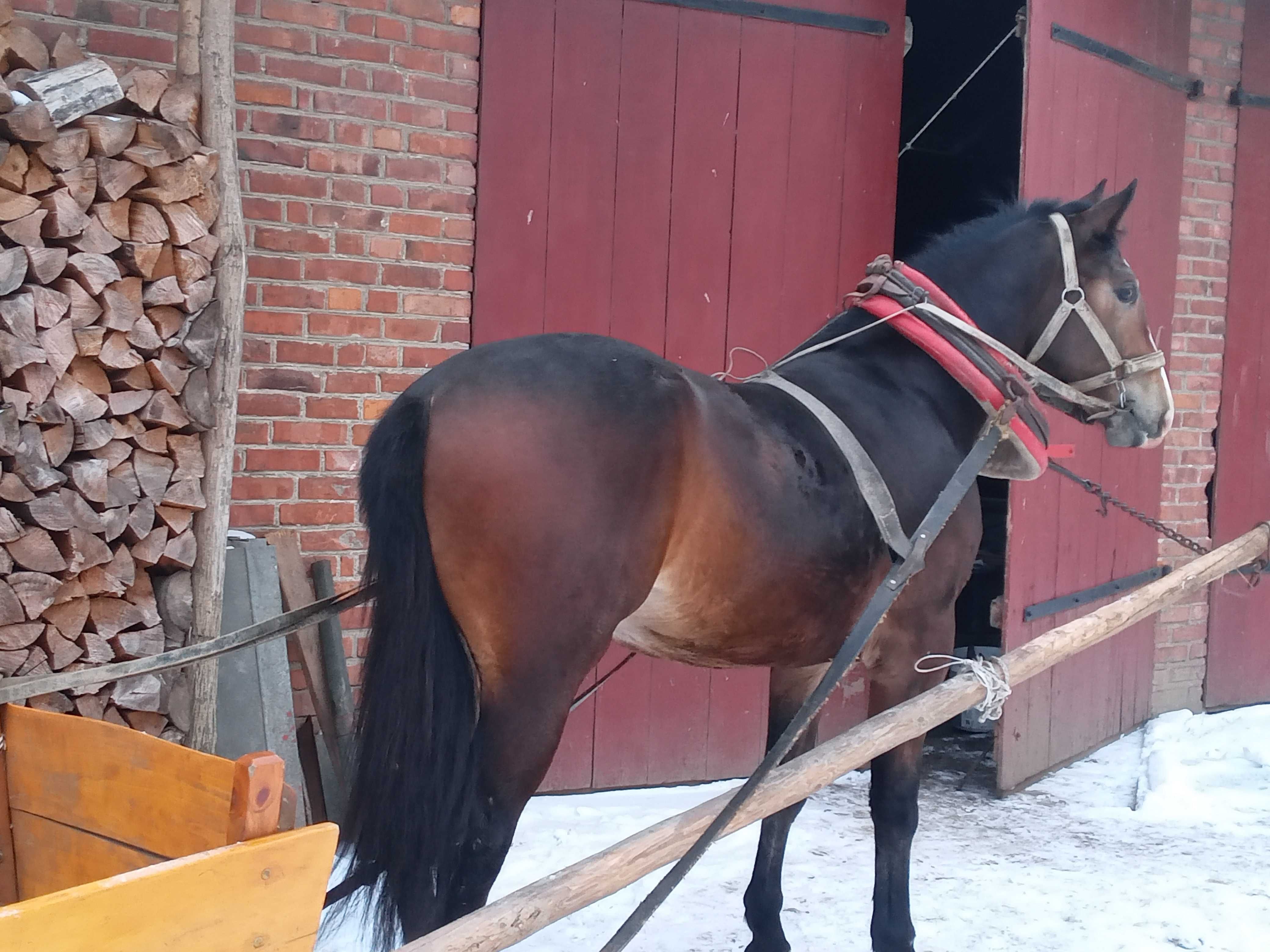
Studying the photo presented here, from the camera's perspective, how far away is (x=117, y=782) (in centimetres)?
167

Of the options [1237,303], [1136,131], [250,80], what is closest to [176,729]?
[250,80]

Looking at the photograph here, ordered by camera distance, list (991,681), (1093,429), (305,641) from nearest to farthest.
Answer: (991,681), (305,641), (1093,429)

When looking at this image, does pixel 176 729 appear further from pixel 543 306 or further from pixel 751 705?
pixel 751 705

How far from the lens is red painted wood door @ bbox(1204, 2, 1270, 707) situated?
5012mm

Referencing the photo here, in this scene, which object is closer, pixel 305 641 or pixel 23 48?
pixel 23 48

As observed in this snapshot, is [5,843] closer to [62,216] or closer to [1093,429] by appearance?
[62,216]

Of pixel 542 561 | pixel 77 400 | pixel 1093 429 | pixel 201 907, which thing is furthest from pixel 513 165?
pixel 201 907

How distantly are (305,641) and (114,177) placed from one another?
4.68 feet

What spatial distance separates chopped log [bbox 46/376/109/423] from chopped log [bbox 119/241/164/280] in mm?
308

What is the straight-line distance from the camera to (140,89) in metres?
2.61

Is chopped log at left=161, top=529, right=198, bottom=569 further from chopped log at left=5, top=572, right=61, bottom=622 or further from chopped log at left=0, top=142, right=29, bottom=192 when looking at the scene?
chopped log at left=0, top=142, right=29, bottom=192

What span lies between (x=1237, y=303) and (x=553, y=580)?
4.44 m

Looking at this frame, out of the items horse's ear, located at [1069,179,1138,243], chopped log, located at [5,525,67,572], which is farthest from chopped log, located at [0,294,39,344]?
horse's ear, located at [1069,179,1138,243]

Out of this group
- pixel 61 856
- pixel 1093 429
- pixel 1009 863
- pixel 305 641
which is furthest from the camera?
pixel 1093 429
